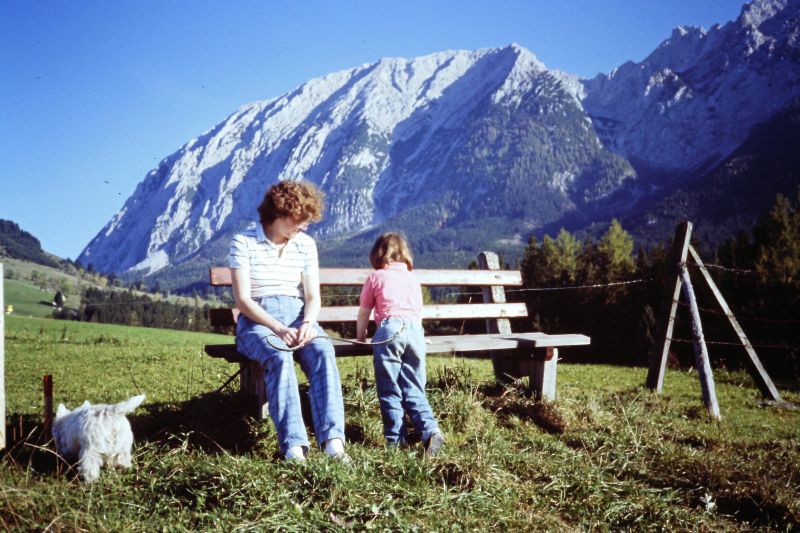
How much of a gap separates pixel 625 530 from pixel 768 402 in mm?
6168

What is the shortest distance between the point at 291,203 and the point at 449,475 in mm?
2452

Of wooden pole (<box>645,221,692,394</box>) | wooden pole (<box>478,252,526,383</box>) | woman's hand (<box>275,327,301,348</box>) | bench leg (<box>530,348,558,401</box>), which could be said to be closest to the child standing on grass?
woman's hand (<box>275,327,301,348</box>)

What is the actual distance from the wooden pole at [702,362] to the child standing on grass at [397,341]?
13.6 feet

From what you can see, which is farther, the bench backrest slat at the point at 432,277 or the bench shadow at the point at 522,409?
the bench shadow at the point at 522,409

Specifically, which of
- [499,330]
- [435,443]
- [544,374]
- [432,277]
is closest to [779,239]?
[499,330]

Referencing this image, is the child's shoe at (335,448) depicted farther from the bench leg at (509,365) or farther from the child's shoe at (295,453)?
the bench leg at (509,365)

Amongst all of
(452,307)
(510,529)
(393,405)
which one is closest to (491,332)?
(452,307)

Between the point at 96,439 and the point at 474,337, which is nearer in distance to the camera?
the point at 96,439

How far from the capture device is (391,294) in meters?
4.89

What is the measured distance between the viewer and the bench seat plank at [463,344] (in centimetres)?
461

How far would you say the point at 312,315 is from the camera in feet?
14.6

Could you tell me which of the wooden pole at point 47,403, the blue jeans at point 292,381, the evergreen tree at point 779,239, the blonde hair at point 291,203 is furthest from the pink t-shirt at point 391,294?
the evergreen tree at point 779,239

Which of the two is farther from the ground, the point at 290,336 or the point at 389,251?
the point at 389,251

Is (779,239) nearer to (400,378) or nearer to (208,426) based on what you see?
(400,378)
